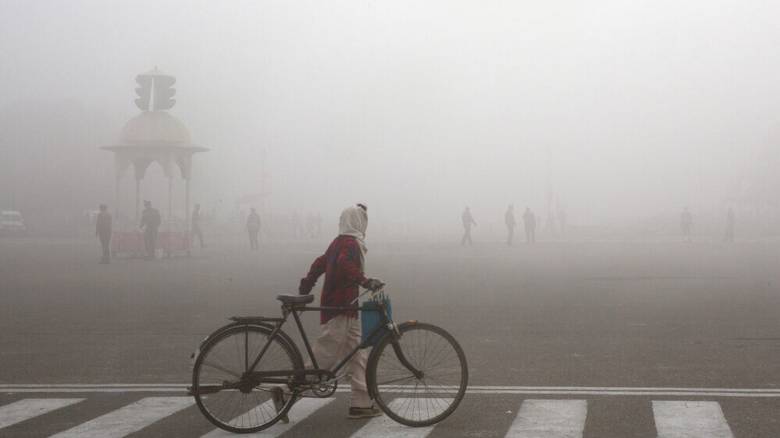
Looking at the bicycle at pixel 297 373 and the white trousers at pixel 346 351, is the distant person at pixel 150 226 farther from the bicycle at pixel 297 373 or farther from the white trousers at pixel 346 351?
the bicycle at pixel 297 373

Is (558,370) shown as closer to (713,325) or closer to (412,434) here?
(412,434)

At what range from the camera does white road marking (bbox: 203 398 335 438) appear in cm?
705

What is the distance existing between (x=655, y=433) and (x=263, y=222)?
78555 millimetres

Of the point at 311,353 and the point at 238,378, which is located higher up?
the point at 311,353

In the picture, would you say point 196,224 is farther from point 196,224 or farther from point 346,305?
point 346,305

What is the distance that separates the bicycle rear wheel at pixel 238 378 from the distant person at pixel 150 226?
91.3 ft

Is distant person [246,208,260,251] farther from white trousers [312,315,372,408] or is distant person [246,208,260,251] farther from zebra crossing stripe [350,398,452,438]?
zebra crossing stripe [350,398,452,438]

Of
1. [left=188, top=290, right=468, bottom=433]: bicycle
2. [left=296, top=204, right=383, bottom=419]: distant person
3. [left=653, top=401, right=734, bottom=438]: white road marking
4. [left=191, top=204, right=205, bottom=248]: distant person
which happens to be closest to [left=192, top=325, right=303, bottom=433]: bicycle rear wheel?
[left=188, top=290, right=468, bottom=433]: bicycle

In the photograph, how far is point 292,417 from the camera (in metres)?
7.66

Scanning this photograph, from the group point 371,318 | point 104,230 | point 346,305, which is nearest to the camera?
point 371,318

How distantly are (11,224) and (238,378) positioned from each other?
7266cm

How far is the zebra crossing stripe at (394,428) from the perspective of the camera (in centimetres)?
696

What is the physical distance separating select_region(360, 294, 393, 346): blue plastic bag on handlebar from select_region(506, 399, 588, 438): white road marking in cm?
110

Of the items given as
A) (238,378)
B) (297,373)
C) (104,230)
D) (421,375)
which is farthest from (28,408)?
(104,230)
